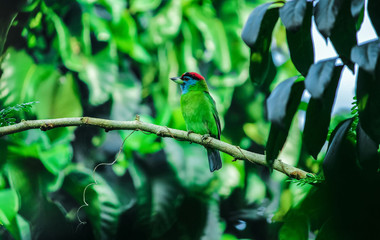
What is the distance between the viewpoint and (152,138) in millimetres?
2410

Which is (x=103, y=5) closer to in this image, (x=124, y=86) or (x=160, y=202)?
(x=124, y=86)

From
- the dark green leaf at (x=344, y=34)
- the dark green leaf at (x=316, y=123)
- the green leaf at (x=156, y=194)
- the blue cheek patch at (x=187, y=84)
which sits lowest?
the green leaf at (x=156, y=194)

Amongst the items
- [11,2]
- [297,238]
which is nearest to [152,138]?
[11,2]

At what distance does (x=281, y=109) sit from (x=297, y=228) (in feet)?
1.91

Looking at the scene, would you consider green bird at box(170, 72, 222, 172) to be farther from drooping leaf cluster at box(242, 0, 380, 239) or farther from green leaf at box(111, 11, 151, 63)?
drooping leaf cluster at box(242, 0, 380, 239)

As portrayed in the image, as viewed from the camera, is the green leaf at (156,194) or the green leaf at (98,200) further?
the green leaf at (156,194)

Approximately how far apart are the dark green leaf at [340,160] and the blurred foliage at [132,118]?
877 mm

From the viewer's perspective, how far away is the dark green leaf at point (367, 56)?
758 millimetres

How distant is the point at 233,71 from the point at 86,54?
2.73 feet

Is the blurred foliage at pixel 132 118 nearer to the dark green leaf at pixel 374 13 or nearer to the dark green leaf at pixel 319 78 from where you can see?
the dark green leaf at pixel 374 13

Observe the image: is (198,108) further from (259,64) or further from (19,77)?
(259,64)

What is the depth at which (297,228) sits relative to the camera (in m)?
1.26

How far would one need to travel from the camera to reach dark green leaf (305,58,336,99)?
776mm

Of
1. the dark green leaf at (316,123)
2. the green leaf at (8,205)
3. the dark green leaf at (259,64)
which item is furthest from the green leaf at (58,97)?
the dark green leaf at (316,123)
